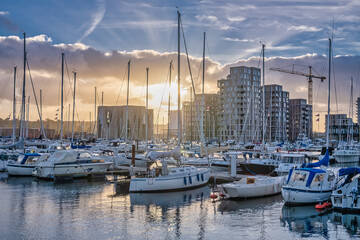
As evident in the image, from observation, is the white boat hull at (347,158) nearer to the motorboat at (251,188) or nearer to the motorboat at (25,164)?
the motorboat at (251,188)

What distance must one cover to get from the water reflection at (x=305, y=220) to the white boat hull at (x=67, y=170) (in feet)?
85.7

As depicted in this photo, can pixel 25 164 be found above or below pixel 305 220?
above

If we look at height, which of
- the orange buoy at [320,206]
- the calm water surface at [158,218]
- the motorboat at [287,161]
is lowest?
the calm water surface at [158,218]

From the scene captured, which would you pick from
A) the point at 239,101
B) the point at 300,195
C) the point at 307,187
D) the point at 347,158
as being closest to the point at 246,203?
the point at 300,195

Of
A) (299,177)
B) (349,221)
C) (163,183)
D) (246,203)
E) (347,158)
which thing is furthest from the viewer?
(347,158)

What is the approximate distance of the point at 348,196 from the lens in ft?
89.1

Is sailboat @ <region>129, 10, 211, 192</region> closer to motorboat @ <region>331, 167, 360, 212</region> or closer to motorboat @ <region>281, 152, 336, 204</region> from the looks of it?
motorboat @ <region>281, 152, 336, 204</region>

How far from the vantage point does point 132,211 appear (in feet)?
90.9

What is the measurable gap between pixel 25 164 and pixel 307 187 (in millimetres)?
36049

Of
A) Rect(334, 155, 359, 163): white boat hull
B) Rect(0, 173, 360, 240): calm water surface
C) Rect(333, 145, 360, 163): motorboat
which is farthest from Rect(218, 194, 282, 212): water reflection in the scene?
Rect(334, 155, 359, 163): white boat hull

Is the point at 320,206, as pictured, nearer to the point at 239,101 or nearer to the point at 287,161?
the point at 287,161

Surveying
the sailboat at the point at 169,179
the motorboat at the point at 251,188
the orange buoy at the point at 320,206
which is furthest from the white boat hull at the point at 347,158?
the orange buoy at the point at 320,206

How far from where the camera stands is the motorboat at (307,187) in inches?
1147

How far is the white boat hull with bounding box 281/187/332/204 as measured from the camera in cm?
2905
